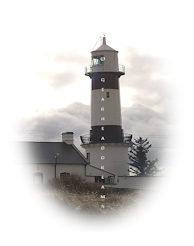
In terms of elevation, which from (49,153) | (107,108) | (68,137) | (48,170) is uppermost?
(107,108)

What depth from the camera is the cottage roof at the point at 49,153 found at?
3316 cm

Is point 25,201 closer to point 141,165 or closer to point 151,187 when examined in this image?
point 151,187

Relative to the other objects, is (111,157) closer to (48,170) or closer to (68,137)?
(68,137)

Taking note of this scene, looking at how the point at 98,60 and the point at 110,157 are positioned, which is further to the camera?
the point at 98,60

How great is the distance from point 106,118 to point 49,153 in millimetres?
5330

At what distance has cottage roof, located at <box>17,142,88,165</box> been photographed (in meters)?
33.2

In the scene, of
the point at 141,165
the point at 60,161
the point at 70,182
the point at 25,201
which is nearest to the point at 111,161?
the point at 60,161

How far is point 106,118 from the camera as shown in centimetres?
3356

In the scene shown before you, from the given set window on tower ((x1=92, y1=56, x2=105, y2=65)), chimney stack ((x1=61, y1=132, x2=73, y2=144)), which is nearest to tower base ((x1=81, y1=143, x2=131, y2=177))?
chimney stack ((x1=61, y1=132, x2=73, y2=144))

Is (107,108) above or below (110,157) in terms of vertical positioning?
above

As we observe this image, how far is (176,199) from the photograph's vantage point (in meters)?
16.4

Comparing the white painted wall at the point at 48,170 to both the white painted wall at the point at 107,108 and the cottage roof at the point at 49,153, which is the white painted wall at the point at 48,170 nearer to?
the cottage roof at the point at 49,153

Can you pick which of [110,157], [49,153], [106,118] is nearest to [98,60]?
[106,118]

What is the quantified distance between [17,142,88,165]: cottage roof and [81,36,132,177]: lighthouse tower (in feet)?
4.14
